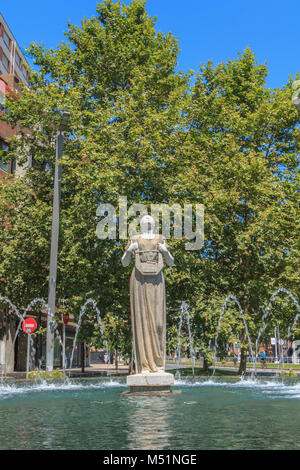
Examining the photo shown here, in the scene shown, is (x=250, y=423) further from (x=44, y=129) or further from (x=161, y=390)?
(x=44, y=129)

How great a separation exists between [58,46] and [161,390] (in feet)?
82.9

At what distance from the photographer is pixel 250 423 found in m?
7.21

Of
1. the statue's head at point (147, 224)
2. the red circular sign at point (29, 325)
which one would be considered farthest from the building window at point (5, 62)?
the statue's head at point (147, 224)

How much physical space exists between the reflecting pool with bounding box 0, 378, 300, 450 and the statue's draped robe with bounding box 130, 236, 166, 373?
1142 millimetres

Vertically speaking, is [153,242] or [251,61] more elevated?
[251,61]

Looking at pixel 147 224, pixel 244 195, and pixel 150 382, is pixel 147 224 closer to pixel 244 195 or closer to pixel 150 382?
pixel 150 382

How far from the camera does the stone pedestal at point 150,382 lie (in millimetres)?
11359

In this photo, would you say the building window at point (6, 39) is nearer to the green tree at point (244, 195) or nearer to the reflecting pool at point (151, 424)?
the green tree at point (244, 195)

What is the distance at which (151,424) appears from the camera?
707cm

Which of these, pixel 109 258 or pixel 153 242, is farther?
pixel 109 258

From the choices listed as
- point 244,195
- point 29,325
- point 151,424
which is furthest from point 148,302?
point 244,195

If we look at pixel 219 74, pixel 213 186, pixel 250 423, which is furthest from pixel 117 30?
pixel 250 423

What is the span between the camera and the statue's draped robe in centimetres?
1168

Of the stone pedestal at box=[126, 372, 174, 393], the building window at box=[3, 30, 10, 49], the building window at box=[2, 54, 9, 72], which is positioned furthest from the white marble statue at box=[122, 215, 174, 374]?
the building window at box=[3, 30, 10, 49]
